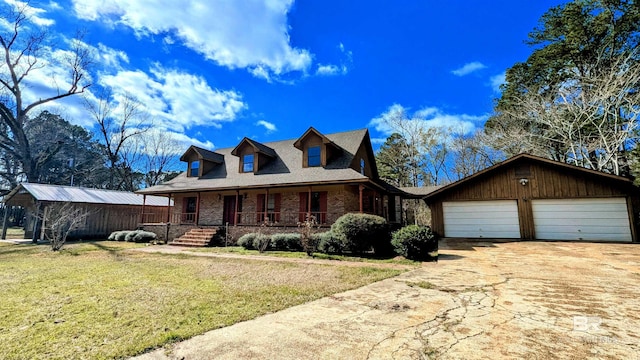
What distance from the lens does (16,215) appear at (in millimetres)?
34656

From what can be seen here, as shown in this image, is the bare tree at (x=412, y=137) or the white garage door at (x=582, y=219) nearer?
the white garage door at (x=582, y=219)

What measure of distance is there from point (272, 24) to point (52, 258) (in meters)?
13.6

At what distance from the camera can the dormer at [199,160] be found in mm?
19812

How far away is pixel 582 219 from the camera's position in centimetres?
1294

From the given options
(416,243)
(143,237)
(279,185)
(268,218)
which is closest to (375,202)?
(279,185)

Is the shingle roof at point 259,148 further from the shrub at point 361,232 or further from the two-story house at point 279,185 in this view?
the shrub at point 361,232

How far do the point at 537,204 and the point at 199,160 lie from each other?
21048mm

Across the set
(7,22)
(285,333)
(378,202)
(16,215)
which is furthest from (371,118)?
(16,215)

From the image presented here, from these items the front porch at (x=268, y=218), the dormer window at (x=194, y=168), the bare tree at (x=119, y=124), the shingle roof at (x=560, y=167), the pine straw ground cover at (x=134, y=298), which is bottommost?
the pine straw ground cover at (x=134, y=298)

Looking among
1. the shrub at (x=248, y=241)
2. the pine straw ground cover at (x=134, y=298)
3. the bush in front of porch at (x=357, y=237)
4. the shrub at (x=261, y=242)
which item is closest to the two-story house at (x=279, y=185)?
the shrub at (x=248, y=241)

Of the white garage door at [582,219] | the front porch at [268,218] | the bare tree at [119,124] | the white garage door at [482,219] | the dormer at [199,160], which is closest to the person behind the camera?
the white garage door at [582,219]

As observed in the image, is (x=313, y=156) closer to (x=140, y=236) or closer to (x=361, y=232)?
(x=361, y=232)

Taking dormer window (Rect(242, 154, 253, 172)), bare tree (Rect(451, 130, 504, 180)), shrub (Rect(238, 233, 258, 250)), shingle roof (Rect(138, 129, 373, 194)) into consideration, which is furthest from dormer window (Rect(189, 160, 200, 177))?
bare tree (Rect(451, 130, 504, 180))

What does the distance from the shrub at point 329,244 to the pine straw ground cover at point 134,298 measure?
2.84 meters
